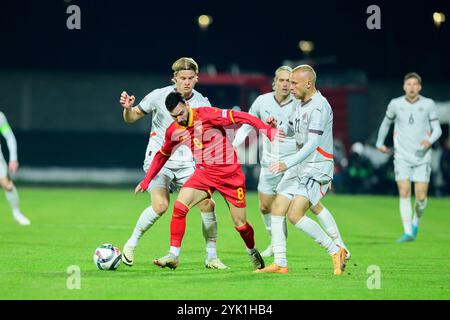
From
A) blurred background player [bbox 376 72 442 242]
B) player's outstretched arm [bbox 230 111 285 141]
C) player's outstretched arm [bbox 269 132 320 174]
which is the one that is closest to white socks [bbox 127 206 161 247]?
player's outstretched arm [bbox 230 111 285 141]

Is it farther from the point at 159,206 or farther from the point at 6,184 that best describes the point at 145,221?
the point at 6,184

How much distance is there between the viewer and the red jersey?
37.8ft

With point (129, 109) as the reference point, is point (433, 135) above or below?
below

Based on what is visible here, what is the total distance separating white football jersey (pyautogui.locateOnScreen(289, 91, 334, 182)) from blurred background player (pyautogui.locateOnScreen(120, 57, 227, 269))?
1.15 metres

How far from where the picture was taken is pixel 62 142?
41062 mm

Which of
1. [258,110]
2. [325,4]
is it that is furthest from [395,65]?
[258,110]

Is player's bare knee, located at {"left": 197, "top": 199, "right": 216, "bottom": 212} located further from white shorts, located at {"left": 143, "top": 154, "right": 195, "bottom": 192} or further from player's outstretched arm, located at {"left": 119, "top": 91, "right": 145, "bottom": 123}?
player's outstretched arm, located at {"left": 119, "top": 91, "right": 145, "bottom": 123}

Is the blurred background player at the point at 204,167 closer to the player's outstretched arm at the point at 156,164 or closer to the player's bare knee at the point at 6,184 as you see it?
the player's outstretched arm at the point at 156,164

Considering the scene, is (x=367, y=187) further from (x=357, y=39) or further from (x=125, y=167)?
(x=357, y=39)

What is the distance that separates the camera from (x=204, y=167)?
38.8ft

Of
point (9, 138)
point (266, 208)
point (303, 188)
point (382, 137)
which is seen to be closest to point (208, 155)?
point (303, 188)

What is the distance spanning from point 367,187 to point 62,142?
1263 centimetres

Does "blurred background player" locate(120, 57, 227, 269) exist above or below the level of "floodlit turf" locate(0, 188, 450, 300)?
above

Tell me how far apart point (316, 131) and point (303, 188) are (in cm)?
71
